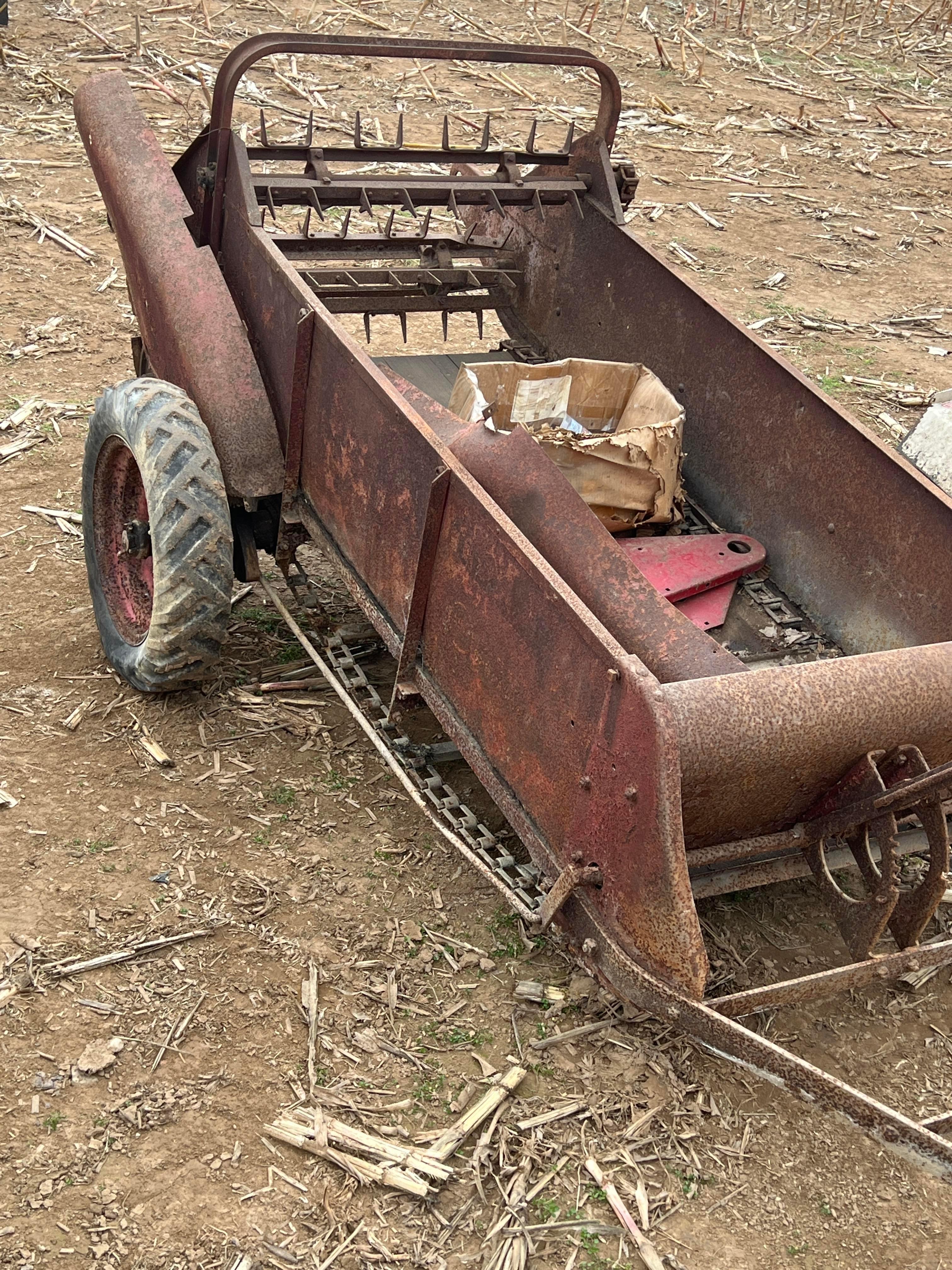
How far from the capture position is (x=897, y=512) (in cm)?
383

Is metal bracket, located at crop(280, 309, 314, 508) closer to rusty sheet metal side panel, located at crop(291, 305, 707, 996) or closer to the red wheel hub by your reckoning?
rusty sheet metal side panel, located at crop(291, 305, 707, 996)

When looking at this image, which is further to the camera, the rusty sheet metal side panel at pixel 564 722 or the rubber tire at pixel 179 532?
the rubber tire at pixel 179 532

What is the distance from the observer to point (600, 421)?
182 inches

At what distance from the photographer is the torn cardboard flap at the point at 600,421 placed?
4.18 meters

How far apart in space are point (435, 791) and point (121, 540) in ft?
5.11

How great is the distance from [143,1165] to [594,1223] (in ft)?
3.39

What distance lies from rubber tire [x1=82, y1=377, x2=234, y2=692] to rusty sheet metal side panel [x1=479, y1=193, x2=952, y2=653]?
180 cm

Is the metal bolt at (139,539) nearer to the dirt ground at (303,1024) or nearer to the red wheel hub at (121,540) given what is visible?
the red wheel hub at (121,540)

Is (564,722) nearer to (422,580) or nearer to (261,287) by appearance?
(422,580)

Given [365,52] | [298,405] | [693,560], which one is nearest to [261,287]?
[298,405]

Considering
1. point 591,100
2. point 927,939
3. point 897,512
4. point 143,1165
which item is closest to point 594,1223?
point 143,1165

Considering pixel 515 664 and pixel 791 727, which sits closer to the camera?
pixel 791 727

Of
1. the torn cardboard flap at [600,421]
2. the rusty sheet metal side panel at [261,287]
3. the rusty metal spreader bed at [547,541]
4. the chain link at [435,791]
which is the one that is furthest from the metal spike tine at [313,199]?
the chain link at [435,791]

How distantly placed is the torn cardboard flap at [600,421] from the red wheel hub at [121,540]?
1204 mm
